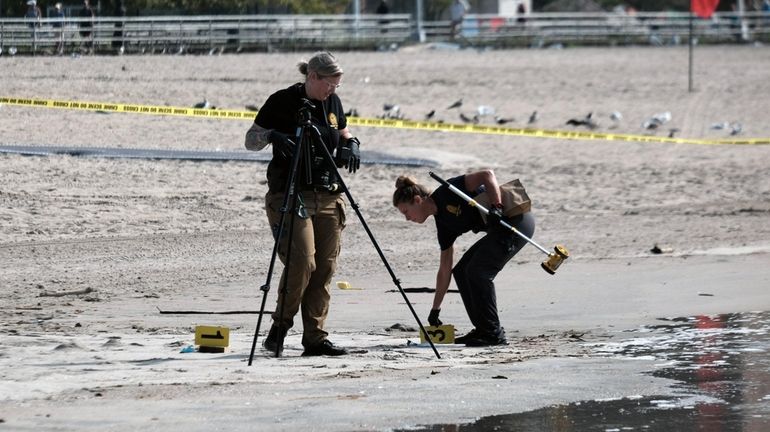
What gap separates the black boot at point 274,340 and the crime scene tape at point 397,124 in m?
10.8

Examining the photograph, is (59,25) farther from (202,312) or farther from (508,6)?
(508,6)

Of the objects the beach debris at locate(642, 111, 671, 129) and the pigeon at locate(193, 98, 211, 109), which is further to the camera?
the beach debris at locate(642, 111, 671, 129)

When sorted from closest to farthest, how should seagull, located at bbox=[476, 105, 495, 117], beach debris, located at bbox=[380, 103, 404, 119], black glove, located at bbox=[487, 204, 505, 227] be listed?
black glove, located at bbox=[487, 204, 505, 227]
beach debris, located at bbox=[380, 103, 404, 119]
seagull, located at bbox=[476, 105, 495, 117]

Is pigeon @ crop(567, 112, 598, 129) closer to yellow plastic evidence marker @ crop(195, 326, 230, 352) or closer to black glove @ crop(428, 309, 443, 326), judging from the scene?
black glove @ crop(428, 309, 443, 326)

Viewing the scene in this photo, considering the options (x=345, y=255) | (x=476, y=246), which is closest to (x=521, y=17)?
(x=345, y=255)

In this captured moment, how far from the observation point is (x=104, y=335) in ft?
30.7

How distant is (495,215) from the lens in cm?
923

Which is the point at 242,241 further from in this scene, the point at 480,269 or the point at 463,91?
the point at 463,91

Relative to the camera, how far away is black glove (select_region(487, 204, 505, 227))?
923 cm

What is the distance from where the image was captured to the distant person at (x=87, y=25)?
27766 mm

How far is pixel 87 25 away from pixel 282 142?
21946 millimetres

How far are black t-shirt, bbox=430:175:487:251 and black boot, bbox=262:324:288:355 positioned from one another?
1203 millimetres

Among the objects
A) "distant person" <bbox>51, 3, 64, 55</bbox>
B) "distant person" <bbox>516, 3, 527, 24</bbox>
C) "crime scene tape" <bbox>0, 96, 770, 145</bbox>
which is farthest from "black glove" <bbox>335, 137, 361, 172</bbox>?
"distant person" <bbox>516, 3, 527, 24</bbox>

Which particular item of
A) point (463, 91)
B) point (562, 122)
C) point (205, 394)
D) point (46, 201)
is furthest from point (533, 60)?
point (205, 394)
